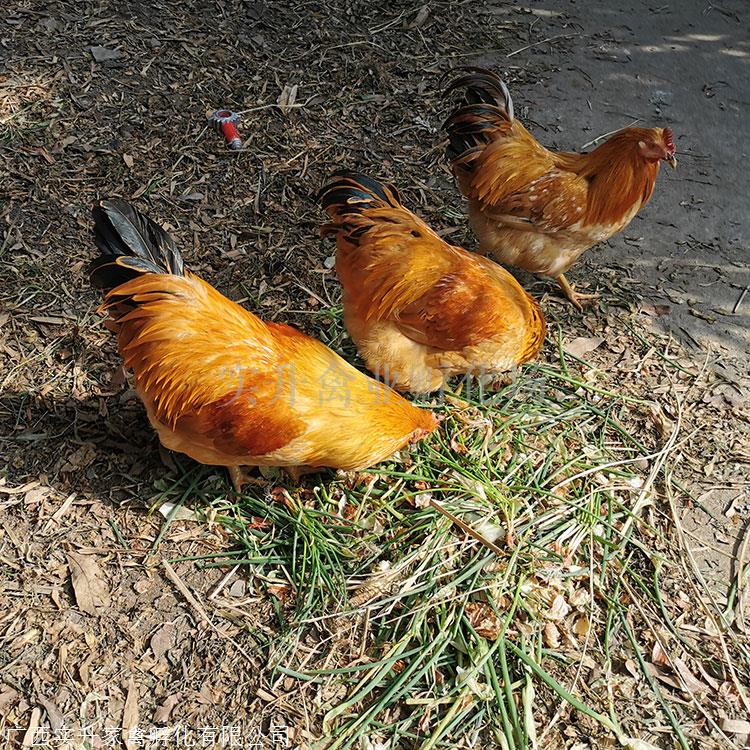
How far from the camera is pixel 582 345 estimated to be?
185 inches

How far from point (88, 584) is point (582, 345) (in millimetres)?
3446

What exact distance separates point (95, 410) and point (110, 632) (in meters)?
1.35

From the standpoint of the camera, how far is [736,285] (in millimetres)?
5121

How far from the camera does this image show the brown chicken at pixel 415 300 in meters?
3.75

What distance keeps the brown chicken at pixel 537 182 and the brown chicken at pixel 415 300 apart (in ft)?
2.13

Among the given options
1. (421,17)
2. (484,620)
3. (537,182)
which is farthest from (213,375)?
(421,17)

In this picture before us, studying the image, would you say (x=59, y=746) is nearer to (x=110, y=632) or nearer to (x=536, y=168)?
(x=110, y=632)

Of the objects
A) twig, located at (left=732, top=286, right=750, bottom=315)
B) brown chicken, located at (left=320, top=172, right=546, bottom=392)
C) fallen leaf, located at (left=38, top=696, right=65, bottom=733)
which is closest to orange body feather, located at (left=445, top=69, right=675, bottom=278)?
brown chicken, located at (left=320, top=172, right=546, bottom=392)

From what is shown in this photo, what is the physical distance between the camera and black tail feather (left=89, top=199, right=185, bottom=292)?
313 cm

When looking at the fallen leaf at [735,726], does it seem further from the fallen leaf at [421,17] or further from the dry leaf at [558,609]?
the fallen leaf at [421,17]

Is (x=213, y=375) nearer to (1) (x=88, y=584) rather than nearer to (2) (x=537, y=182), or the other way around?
(1) (x=88, y=584)

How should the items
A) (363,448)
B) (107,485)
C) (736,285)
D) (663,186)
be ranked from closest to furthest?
(363,448) → (107,485) → (736,285) → (663,186)

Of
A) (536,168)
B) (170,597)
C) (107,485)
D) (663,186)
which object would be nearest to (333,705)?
(170,597)

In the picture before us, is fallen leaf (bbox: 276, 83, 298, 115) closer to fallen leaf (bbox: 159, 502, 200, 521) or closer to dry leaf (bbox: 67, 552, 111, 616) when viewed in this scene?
fallen leaf (bbox: 159, 502, 200, 521)
